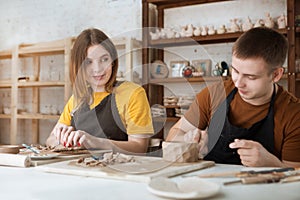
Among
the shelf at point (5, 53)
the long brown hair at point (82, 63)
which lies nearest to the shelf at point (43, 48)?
the shelf at point (5, 53)

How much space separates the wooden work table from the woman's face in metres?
0.76

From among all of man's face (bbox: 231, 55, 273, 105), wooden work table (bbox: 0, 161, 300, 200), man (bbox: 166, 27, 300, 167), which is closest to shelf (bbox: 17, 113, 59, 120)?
man (bbox: 166, 27, 300, 167)

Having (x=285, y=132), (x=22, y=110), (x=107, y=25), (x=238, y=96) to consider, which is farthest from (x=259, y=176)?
(x=22, y=110)

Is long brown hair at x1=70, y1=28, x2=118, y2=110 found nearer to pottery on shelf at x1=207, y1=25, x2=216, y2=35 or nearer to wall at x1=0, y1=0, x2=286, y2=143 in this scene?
wall at x1=0, y1=0, x2=286, y2=143

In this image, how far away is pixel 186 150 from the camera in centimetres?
126

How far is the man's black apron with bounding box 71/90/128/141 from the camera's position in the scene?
183 centimetres

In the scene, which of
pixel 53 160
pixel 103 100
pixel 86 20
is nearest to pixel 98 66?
pixel 103 100

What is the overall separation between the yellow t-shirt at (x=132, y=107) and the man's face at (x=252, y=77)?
0.49 m

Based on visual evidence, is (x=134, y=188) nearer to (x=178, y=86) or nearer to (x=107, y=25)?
(x=178, y=86)

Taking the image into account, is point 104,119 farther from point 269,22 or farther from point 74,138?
point 269,22

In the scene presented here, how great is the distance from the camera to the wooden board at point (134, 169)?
1.06m

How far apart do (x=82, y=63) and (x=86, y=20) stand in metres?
2.52

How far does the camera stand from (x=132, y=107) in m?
1.82

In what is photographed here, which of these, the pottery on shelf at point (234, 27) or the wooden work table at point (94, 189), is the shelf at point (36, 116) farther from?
the wooden work table at point (94, 189)
